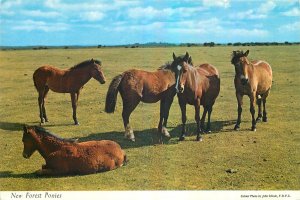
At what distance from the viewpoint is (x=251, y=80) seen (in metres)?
7.96

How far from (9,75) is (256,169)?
1154 centimetres

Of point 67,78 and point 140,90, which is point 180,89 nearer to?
point 140,90

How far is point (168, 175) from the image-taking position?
19.4ft

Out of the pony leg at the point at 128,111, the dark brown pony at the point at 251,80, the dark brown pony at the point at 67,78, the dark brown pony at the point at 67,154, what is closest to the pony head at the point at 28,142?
the dark brown pony at the point at 67,154

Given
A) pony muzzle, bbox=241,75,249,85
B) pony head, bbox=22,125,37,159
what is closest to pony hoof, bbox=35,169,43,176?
pony head, bbox=22,125,37,159

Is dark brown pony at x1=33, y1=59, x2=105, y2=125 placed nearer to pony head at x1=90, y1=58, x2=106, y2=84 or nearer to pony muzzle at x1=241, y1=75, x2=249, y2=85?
pony head at x1=90, y1=58, x2=106, y2=84

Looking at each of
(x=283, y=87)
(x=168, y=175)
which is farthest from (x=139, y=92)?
(x=283, y=87)

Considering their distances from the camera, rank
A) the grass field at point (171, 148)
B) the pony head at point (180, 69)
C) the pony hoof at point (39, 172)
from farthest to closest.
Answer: the pony head at point (180, 69) < the pony hoof at point (39, 172) < the grass field at point (171, 148)

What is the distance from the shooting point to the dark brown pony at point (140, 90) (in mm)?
7141

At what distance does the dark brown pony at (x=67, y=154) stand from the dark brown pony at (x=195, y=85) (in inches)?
68.0

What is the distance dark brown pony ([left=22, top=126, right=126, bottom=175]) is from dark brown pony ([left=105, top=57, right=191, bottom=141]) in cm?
133

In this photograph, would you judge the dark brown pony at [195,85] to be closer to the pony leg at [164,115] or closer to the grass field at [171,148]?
the pony leg at [164,115]

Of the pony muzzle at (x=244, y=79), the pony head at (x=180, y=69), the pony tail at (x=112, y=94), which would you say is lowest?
the pony tail at (x=112, y=94)

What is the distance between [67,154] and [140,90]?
2021 millimetres
